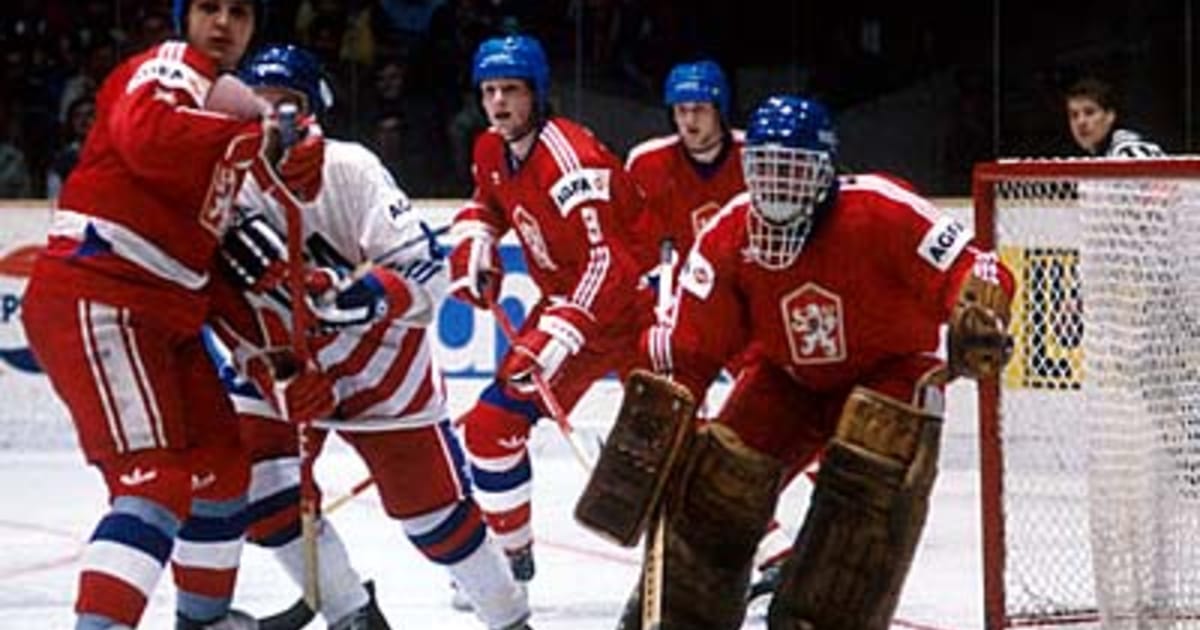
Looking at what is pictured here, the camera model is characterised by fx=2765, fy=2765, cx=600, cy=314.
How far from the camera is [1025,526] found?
496 centimetres

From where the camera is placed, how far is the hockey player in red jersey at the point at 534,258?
17.4 ft

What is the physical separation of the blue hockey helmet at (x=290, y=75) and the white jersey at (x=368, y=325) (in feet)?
0.33

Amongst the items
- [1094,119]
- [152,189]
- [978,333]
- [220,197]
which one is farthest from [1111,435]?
[152,189]

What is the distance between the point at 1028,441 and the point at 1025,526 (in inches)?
6.2

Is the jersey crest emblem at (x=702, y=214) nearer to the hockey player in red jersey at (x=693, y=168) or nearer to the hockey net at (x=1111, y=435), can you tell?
the hockey player in red jersey at (x=693, y=168)

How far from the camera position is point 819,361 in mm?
4148

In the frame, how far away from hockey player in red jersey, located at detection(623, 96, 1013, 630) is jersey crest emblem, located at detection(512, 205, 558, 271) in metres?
1.28

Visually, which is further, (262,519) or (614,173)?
(614,173)

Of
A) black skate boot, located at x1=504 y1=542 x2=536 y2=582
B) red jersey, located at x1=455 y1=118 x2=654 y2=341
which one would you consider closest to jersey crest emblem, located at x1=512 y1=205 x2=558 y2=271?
red jersey, located at x1=455 y1=118 x2=654 y2=341

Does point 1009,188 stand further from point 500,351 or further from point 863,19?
point 863,19

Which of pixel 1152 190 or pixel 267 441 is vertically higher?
pixel 1152 190

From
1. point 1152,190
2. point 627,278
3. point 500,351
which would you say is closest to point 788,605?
point 1152,190

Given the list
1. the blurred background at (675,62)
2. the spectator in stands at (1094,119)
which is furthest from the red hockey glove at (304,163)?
the blurred background at (675,62)

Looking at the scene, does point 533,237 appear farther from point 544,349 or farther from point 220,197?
point 220,197
